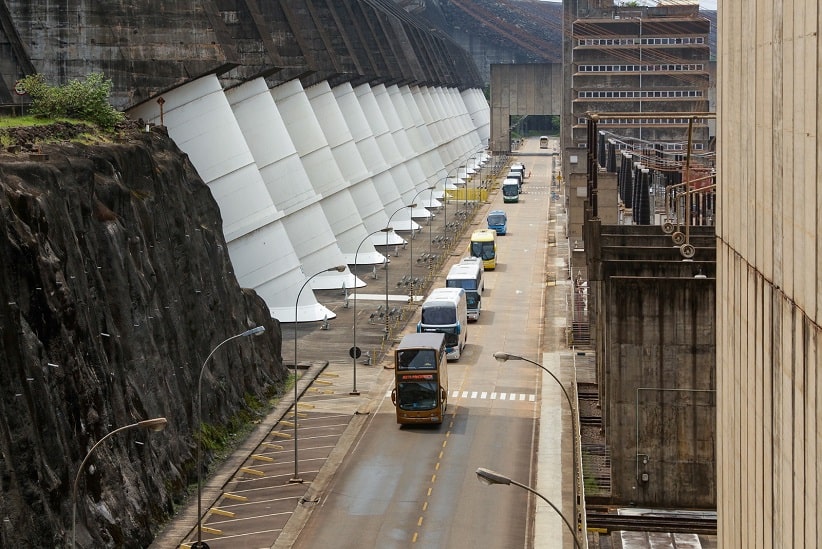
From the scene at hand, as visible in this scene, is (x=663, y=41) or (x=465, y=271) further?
(x=663, y=41)

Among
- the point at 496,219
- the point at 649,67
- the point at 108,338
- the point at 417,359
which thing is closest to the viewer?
the point at 108,338

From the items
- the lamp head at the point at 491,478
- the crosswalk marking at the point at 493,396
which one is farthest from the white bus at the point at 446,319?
the lamp head at the point at 491,478

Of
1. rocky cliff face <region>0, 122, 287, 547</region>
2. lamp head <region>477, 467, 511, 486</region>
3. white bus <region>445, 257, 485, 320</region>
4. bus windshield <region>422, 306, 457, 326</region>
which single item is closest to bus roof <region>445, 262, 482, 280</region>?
white bus <region>445, 257, 485, 320</region>

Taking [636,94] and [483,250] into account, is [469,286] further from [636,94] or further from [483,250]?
[636,94]

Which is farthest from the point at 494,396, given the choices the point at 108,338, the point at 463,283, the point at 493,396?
the point at 108,338

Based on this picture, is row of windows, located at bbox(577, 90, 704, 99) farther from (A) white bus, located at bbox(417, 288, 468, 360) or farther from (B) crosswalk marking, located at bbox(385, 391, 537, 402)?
Answer: (B) crosswalk marking, located at bbox(385, 391, 537, 402)

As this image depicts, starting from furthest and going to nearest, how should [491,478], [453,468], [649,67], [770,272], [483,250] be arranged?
[649,67] → [483,250] → [453,468] → [491,478] → [770,272]

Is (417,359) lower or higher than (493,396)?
higher
